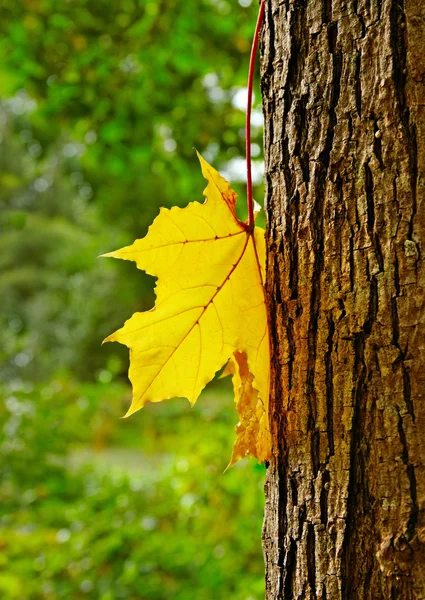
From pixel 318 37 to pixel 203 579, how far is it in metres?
2.02

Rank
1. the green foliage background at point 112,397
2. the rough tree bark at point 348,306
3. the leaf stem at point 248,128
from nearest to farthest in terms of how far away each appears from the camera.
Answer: the rough tree bark at point 348,306 < the leaf stem at point 248,128 < the green foliage background at point 112,397

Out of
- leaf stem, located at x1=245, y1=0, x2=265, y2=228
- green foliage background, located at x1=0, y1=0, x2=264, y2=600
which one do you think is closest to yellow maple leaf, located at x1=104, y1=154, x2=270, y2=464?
leaf stem, located at x1=245, y1=0, x2=265, y2=228

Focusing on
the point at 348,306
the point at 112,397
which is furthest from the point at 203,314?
the point at 112,397

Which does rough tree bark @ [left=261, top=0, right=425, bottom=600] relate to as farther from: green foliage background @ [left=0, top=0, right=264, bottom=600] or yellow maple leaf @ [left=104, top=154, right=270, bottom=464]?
green foliage background @ [left=0, top=0, right=264, bottom=600]

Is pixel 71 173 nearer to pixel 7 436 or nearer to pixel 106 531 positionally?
pixel 7 436

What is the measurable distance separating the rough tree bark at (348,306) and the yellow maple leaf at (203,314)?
0.09 ft

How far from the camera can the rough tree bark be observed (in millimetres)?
605

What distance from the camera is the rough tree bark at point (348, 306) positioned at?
0.61 m

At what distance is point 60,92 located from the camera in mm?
2326

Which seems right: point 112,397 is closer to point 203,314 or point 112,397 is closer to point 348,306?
point 203,314

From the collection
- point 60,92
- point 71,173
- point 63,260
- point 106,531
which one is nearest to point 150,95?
point 60,92

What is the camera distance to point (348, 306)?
25.3 inches

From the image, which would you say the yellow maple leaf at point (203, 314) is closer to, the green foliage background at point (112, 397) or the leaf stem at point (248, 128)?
the leaf stem at point (248, 128)

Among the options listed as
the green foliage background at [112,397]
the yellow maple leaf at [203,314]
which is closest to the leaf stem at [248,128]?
the yellow maple leaf at [203,314]
